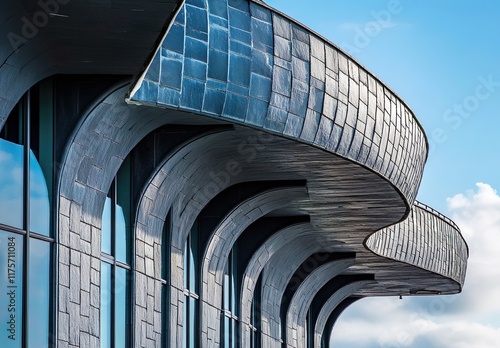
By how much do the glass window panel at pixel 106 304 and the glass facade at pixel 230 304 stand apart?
830 centimetres

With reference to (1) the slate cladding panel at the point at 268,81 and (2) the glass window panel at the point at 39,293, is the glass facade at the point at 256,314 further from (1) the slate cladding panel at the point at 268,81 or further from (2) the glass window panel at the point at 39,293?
(2) the glass window panel at the point at 39,293

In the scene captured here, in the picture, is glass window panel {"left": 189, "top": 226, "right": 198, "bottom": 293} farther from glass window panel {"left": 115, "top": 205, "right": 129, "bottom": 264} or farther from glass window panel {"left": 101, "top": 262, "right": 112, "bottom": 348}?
glass window panel {"left": 101, "top": 262, "right": 112, "bottom": 348}

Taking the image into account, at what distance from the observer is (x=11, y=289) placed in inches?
638

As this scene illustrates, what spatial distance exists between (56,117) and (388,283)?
89.2ft

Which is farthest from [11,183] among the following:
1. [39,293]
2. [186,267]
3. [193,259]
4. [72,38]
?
[193,259]

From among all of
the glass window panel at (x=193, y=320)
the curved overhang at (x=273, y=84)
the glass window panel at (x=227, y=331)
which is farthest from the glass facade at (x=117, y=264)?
the glass window panel at (x=227, y=331)

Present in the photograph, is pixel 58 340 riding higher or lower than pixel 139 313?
lower

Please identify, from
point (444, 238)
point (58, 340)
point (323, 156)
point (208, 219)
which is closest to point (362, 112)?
point (323, 156)

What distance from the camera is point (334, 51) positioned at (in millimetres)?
21906

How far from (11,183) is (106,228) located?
3.64 m

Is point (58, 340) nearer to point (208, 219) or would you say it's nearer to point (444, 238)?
point (208, 219)

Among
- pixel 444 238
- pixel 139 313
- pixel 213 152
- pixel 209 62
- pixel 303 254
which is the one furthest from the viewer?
pixel 444 238

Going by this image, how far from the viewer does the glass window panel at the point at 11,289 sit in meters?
16.0

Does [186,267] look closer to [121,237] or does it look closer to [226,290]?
[226,290]
